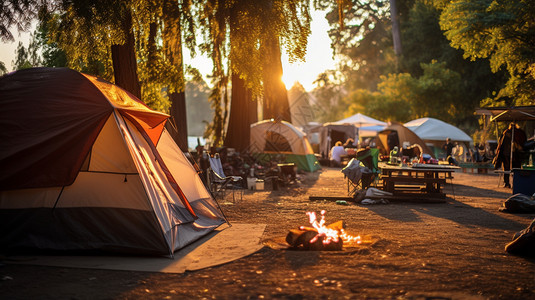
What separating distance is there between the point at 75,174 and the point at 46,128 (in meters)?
0.68

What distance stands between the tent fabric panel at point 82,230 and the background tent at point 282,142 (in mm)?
16312

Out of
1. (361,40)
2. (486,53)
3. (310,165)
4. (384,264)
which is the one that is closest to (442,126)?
(486,53)

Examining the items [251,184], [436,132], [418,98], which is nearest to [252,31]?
[251,184]

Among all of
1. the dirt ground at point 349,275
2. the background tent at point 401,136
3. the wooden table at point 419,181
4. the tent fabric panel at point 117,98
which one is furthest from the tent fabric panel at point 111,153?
the background tent at point 401,136

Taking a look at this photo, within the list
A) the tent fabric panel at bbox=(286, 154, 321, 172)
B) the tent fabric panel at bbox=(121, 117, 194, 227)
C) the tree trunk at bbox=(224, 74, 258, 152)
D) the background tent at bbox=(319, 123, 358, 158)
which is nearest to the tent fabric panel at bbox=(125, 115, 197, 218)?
A: the tent fabric panel at bbox=(121, 117, 194, 227)

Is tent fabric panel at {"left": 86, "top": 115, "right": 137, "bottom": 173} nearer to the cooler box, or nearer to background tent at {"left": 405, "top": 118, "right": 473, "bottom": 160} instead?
the cooler box

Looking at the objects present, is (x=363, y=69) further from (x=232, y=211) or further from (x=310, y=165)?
(x=232, y=211)

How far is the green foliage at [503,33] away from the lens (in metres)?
20.9

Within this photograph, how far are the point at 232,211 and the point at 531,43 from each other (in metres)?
16.5

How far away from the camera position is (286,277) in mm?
5227

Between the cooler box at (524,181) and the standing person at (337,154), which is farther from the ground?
the standing person at (337,154)

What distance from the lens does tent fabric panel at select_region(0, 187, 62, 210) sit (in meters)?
6.30

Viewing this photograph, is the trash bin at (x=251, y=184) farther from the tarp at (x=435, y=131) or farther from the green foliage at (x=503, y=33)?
the tarp at (x=435, y=131)

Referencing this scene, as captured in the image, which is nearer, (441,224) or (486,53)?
(441,224)
